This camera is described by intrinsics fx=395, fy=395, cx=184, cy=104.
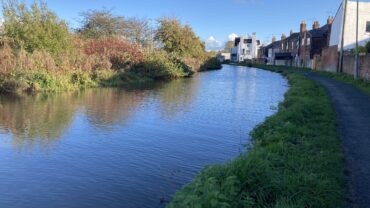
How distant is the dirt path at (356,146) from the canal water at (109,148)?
268cm

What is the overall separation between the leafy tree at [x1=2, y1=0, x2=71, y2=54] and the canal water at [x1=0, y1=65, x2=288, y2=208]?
33.4 ft

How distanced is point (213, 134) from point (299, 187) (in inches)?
250

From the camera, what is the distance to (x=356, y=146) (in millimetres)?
8875

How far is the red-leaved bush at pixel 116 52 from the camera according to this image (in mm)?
36094

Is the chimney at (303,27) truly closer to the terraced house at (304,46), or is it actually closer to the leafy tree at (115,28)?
the terraced house at (304,46)

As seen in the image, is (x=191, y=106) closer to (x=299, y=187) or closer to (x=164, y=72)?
(x=299, y=187)

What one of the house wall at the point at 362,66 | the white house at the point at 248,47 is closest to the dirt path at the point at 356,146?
the house wall at the point at 362,66

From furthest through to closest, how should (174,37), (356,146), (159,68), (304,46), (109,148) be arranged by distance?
(304,46) < (174,37) < (159,68) < (109,148) < (356,146)

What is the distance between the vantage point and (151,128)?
13.1 m

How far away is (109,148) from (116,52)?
27.7 metres

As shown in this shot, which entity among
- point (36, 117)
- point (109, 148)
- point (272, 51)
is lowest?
point (109, 148)

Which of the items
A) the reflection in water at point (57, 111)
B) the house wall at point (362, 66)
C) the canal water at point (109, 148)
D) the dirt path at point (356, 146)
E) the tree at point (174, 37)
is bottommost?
the canal water at point (109, 148)

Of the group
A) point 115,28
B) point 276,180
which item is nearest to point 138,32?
point 115,28

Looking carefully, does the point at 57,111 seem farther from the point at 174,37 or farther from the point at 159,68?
the point at 174,37
